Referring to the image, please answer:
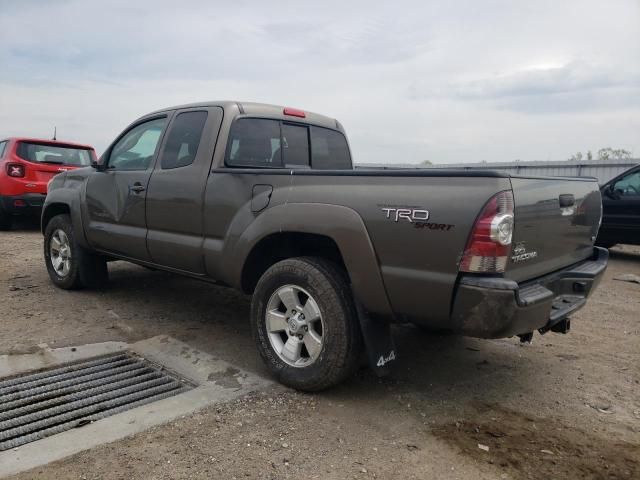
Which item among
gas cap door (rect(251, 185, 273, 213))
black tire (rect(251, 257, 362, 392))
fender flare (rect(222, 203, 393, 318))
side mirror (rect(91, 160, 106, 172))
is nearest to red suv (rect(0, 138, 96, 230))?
side mirror (rect(91, 160, 106, 172))

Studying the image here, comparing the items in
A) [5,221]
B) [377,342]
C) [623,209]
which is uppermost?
[623,209]

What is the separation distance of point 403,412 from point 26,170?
856cm

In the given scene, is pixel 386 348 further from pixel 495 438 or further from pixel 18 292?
pixel 18 292

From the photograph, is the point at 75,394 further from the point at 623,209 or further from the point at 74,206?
the point at 623,209

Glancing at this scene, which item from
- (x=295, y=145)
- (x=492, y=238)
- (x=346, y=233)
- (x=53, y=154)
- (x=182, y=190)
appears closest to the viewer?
(x=492, y=238)

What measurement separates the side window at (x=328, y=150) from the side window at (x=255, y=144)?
0.45m

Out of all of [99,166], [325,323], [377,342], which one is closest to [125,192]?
[99,166]

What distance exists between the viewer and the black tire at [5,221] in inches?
365

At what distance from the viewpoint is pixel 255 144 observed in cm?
406

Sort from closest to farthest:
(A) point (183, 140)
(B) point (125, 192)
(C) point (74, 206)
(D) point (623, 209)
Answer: (A) point (183, 140), (B) point (125, 192), (C) point (74, 206), (D) point (623, 209)

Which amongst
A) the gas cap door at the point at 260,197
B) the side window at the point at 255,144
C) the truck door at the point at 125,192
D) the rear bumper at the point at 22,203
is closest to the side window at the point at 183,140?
the truck door at the point at 125,192

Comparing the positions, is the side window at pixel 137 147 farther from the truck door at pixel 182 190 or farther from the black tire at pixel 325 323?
the black tire at pixel 325 323

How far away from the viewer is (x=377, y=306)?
114 inches

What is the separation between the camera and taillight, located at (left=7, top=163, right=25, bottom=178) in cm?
898
